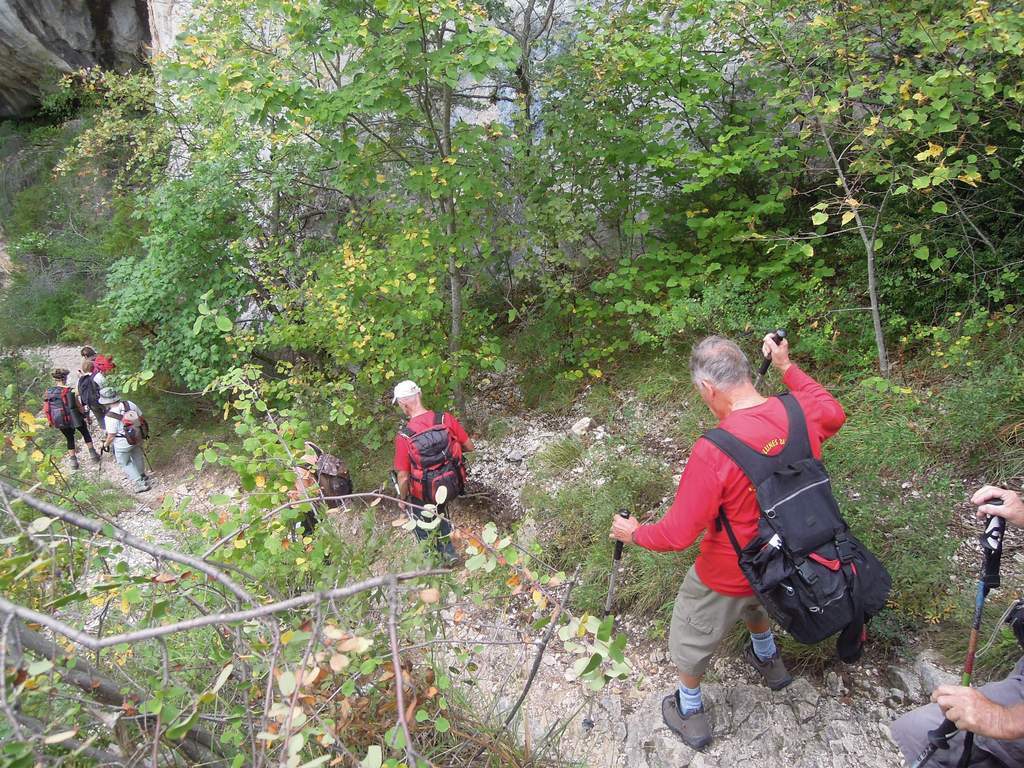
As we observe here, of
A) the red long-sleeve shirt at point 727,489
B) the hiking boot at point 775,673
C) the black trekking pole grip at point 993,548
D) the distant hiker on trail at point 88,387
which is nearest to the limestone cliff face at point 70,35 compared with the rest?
the distant hiker on trail at point 88,387

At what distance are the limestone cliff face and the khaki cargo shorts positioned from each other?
55.5 ft

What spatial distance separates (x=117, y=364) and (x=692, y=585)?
8316 millimetres

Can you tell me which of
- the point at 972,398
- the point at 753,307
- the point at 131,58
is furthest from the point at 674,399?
the point at 131,58

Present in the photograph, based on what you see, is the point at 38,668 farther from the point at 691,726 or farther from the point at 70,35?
the point at 70,35

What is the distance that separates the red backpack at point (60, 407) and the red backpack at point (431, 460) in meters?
7.21

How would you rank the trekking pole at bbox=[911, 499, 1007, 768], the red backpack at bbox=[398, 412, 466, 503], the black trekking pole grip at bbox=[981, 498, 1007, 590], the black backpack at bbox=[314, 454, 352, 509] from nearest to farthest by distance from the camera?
the trekking pole at bbox=[911, 499, 1007, 768]
the black trekking pole grip at bbox=[981, 498, 1007, 590]
the red backpack at bbox=[398, 412, 466, 503]
the black backpack at bbox=[314, 454, 352, 509]

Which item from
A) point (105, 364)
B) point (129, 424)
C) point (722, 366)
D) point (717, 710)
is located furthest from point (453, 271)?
point (105, 364)

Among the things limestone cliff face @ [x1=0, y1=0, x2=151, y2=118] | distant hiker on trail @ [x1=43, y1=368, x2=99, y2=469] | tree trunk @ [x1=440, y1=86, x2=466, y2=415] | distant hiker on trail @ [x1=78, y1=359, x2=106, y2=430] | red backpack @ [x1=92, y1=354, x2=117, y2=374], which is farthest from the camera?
limestone cliff face @ [x1=0, y1=0, x2=151, y2=118]

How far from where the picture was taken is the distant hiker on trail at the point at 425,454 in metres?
4.55

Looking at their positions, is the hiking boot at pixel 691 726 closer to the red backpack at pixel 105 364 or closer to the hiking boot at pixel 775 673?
the hiking boot at pixel 775 673

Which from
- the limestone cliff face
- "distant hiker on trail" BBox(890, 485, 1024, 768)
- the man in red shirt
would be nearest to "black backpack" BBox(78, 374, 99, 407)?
the man in red shirt

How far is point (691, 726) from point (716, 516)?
1.25 m

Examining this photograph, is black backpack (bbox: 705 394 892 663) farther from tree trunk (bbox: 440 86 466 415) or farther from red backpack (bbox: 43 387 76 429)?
red backpack (bbox: 43 387 76 429)

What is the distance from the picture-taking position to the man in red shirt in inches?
99.7
